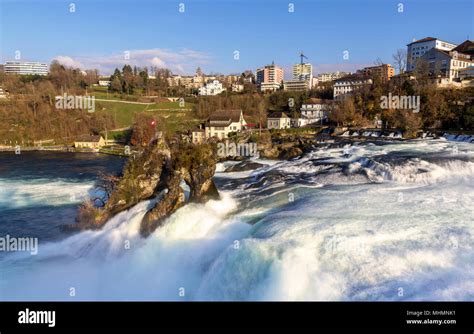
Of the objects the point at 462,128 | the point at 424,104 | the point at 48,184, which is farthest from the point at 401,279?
the point at 424,104

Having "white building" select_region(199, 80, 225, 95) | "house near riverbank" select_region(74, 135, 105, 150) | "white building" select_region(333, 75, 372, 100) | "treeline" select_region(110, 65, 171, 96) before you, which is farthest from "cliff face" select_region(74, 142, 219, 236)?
"white building" select_region(199, 80, 225, 95)

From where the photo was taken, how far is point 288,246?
13.0 m

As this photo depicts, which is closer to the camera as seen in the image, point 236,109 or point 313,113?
point 313,113

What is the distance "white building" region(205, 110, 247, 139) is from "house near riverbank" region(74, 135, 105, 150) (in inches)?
672

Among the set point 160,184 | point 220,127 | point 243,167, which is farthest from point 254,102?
point 160,184

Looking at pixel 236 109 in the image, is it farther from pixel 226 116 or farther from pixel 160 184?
pixel 160 184

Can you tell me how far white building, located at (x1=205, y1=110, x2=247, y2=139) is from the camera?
5297 centimetres

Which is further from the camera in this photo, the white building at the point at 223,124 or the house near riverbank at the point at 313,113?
the house near riverbank at the point at 313,113

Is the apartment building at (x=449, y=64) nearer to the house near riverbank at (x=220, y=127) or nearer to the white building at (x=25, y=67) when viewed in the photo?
the house near riverbank at (x=220, y=127)

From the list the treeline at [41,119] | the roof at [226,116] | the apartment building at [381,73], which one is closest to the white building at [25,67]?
the treeline at [41,119]

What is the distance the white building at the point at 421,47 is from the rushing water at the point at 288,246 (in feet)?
208

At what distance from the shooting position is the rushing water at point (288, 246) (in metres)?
11.3

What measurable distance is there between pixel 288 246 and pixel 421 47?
83.9 m
